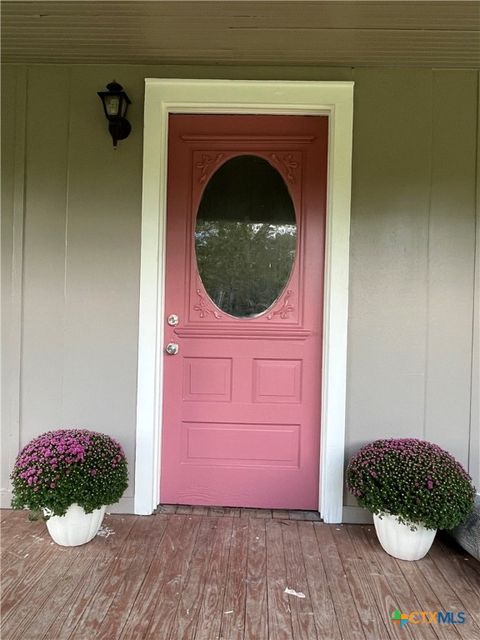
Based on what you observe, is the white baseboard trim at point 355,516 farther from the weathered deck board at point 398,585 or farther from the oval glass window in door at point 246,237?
the oval glass window in door at point 246,237

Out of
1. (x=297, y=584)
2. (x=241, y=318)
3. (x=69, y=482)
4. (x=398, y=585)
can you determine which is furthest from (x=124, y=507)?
(x=398, y=585)

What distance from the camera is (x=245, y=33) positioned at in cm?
187

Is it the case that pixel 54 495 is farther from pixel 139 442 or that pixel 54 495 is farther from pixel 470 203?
pixel 470 203

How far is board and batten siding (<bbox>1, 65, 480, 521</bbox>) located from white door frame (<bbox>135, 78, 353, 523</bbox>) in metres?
0.06

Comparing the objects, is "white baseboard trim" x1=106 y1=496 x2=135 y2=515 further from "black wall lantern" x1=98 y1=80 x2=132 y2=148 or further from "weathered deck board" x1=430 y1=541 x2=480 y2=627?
"black wall lantern" x1=98 y1=80 x2=132 y2=148

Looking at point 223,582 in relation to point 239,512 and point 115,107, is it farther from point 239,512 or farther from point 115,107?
point 115,107

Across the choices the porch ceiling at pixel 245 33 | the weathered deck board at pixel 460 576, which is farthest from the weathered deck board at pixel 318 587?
the porch ceiling at pixel 245 33

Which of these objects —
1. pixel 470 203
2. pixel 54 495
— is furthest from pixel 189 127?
pixel 54 495

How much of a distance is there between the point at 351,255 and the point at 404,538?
1.38m

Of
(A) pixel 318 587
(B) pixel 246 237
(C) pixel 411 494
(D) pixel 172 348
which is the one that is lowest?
(A) pixel 318 587

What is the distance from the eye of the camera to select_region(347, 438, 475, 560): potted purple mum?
5.69 feet

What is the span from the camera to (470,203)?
214cm

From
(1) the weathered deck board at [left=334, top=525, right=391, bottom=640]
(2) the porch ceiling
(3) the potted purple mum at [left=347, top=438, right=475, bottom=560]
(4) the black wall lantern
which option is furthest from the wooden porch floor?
(2) the porch ceiling

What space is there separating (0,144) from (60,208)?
1.60 feet
